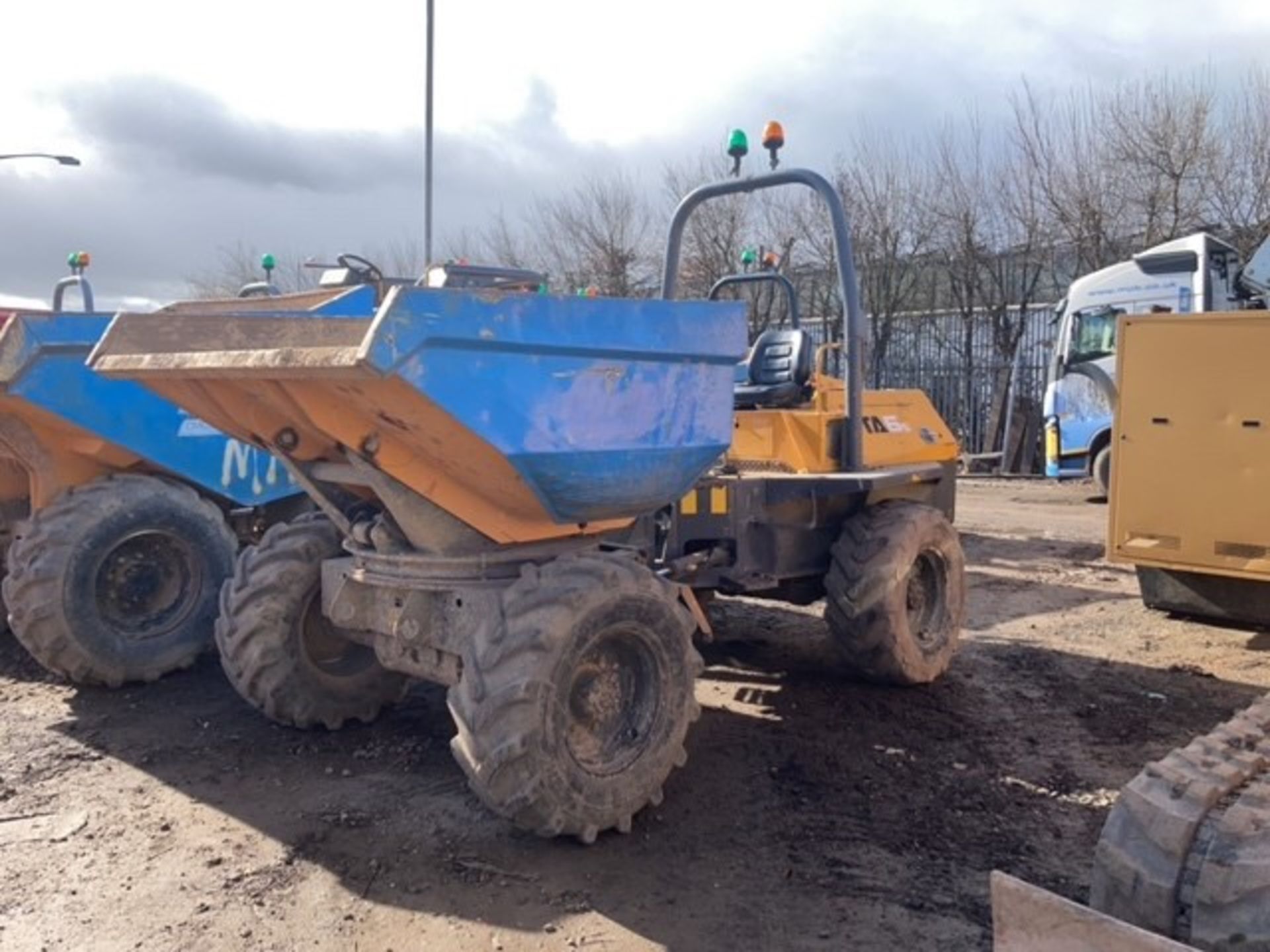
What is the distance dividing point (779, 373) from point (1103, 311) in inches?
374

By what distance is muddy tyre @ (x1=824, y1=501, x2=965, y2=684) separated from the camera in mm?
5340

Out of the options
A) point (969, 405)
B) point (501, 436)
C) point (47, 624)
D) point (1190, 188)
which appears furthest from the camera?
point (969, 405)

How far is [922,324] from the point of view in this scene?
20688 millimetres

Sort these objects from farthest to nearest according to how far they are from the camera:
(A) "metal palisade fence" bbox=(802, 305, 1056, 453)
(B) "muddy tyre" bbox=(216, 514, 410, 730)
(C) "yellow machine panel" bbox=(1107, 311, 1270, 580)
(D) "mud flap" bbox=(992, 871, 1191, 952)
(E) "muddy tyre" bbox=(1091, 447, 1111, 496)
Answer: (A) "metal palisade fence" bbox=(802, 305, 1056, 453), (E) "muddy tyre" bbox=(1091, 447, 1111, 496), (C) "yellow machine panel" bbox=(1107, 311, 1270, 580), (B) "muddy tyre" bbox=(216, 514, 410, 730), (D) "mud flap" bbox=(992, 871, 1191, 952)

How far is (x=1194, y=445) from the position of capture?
503cm

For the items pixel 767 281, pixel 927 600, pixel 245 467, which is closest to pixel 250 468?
pixel 245 467

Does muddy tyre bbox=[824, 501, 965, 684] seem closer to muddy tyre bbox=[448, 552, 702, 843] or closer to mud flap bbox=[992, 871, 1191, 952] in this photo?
muddy tyre bbox=[448, 552, 702, 843]

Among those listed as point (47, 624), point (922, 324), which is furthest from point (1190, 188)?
point (47, 624)

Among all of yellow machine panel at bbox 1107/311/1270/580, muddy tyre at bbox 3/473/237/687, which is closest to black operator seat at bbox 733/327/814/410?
yellow machine panel at bbox 1107/311/1270/580

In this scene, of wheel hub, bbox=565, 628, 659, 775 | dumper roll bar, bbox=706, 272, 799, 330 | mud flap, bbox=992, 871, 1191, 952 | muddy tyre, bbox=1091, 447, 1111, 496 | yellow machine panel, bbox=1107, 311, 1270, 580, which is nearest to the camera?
mud flap, bbox=992, 871, 1191, 952

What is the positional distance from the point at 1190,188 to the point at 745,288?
7003mm

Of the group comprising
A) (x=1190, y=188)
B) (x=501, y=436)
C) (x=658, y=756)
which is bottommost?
(x=658, y=756)

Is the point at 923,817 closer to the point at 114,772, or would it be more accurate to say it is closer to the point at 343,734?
the point at 343,734

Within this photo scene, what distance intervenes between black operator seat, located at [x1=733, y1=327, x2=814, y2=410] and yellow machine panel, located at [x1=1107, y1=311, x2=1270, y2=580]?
158cm
